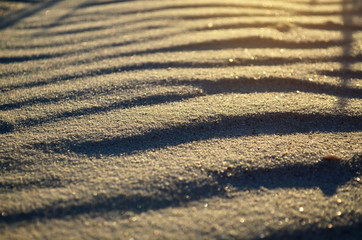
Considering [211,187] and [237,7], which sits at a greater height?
[237,7]

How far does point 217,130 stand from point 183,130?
154 mm

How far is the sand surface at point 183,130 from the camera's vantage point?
936 mm

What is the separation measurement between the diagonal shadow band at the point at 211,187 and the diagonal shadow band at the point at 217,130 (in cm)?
21

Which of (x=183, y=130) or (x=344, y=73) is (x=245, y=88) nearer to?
(x=183, y=130)

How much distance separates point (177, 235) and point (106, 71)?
44.0 inches

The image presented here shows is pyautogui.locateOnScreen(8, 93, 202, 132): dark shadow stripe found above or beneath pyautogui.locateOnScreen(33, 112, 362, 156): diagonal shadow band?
above

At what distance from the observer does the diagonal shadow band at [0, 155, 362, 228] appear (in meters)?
0.95

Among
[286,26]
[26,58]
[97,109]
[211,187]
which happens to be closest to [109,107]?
[97,109]

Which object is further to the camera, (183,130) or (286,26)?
(286,26)

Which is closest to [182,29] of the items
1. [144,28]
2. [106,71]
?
[144,28]

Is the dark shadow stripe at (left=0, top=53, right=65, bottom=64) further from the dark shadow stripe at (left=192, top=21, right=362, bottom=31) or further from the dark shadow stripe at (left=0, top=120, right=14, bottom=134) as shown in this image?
the dark shadow stripe at (left=192, top=21, right=362, bottom=31)

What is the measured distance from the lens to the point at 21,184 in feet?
3.47

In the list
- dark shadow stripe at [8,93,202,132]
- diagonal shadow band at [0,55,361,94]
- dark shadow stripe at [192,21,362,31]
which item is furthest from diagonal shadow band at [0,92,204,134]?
dark shadow stripe at [192,21,362,31]

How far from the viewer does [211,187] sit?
3.35 feet
